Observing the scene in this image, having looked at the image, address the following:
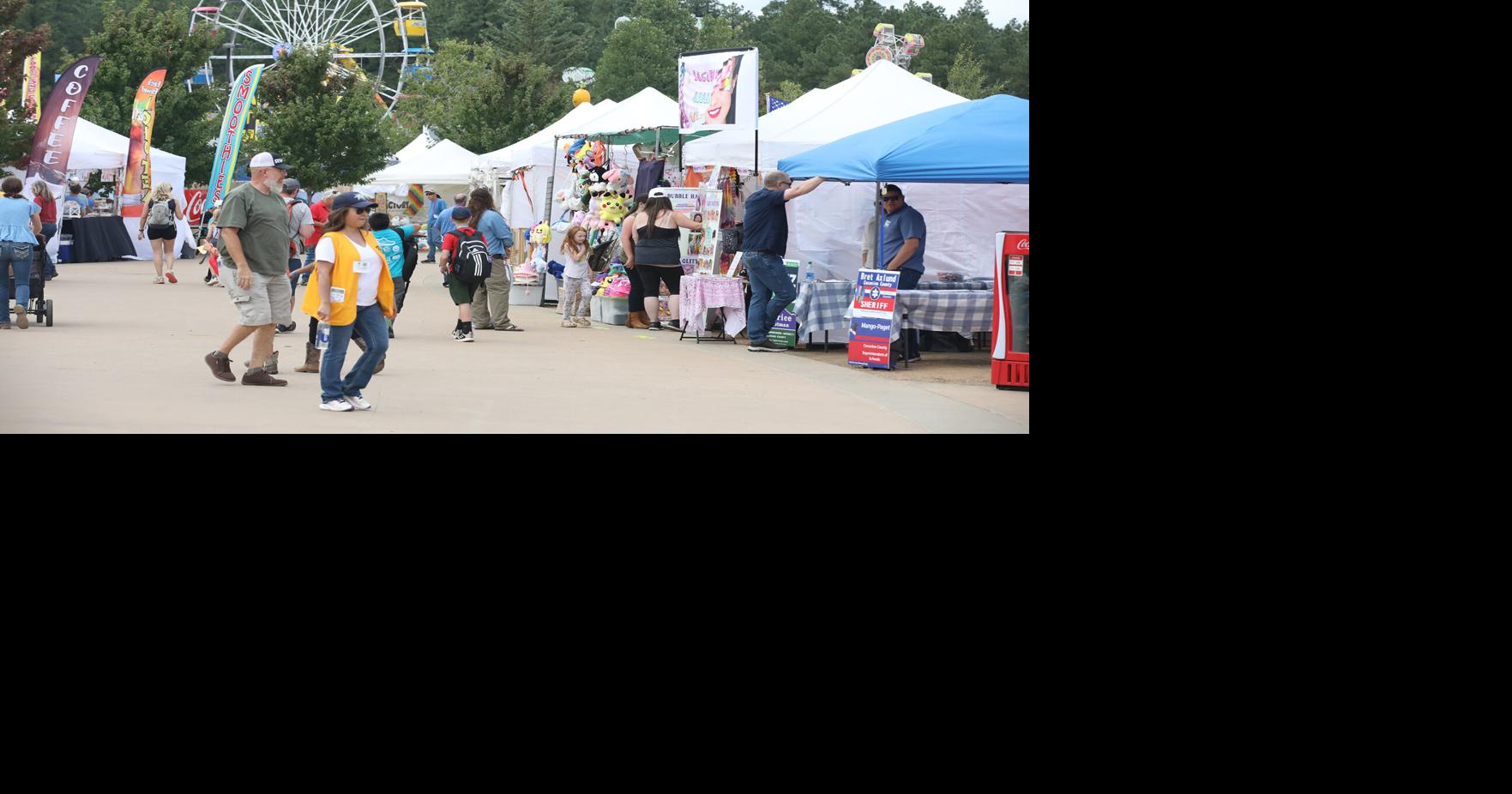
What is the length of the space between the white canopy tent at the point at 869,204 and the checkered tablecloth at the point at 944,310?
2335 mm

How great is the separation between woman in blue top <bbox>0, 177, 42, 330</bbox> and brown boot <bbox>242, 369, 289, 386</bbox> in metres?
4.53

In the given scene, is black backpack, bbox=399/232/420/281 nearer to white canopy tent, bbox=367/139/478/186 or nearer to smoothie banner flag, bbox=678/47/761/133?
smoothie banner flag, bbox=678/47/761/133

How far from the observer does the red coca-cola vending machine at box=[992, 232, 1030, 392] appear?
36.3 ft

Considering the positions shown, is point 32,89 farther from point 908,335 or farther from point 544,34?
point 544,34

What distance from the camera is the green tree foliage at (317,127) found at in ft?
105

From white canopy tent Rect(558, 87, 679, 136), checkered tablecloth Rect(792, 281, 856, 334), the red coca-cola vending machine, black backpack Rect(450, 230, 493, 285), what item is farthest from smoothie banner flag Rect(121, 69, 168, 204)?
the red coca-cola vending machine

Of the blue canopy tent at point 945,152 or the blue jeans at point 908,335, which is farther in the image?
the blue jeans at point 908,335

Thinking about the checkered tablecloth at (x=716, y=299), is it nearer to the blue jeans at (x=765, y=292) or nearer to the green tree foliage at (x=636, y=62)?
the blue jeans at (x=765, y=292)

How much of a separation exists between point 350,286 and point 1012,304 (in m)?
4.72

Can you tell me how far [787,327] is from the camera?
1384cm

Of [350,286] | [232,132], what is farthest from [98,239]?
[350,286]

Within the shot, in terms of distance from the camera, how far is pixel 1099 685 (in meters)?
4.08

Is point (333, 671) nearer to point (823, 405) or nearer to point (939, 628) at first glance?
point (939, 628)

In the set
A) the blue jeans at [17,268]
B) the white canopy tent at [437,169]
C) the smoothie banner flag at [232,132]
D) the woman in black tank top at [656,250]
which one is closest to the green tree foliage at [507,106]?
the white canopy tent at [437,169]
